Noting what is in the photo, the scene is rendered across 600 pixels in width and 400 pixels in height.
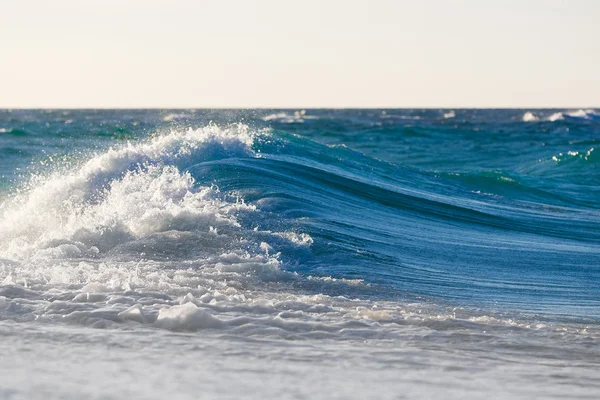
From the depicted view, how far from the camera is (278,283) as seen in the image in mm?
7141

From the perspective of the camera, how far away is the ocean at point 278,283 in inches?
175

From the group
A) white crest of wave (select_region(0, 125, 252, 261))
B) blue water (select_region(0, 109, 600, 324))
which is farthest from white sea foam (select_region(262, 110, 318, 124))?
white crest of wave (select_region(0, 125, 252, 261))

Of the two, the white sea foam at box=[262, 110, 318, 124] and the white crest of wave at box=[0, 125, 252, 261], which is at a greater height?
the white crest of wave at box=[0, 125, 252, 261]

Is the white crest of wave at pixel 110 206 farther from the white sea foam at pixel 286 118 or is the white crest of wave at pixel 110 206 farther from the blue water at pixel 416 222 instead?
the white sea foam at pixel 286 118

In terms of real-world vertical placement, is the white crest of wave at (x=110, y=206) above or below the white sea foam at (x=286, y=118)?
above

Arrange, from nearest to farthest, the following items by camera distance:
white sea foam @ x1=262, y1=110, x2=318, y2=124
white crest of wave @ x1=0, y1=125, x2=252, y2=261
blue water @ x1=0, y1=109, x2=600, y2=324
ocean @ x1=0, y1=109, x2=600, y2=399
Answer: ocean @ x1=0, y1=109, x2=600, y2=399 < blue water @ x1=0, y1=109, x2=600, y2=324 < white crest of wave @ x1=0, y1=125, x2=252, y2=261 < white sea foam @ x1=262, y1=110, x2=318, y2=124

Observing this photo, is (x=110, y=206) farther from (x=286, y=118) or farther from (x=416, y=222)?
(x=286, y=118)

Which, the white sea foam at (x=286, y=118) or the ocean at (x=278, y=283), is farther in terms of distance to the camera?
the white sea foam at (x=286, y=118)

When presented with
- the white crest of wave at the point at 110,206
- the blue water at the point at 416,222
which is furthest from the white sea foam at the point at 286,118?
the white crest of wave at the point at 110,206

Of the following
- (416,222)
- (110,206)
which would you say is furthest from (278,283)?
(416,222)

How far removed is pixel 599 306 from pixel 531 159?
2389 cm

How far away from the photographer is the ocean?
4.45 meters

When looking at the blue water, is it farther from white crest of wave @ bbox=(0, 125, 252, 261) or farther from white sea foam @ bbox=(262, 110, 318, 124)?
white sea foam @ bbox=(262, 110, 318, 124)

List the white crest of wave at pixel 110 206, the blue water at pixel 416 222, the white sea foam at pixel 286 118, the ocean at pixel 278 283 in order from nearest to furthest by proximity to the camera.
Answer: the ocean at pixel 278 283 < the blue water at pixel 416 222 < the white crest of wave at pixel 110 206 < the white sea foam at pixel 286 118
